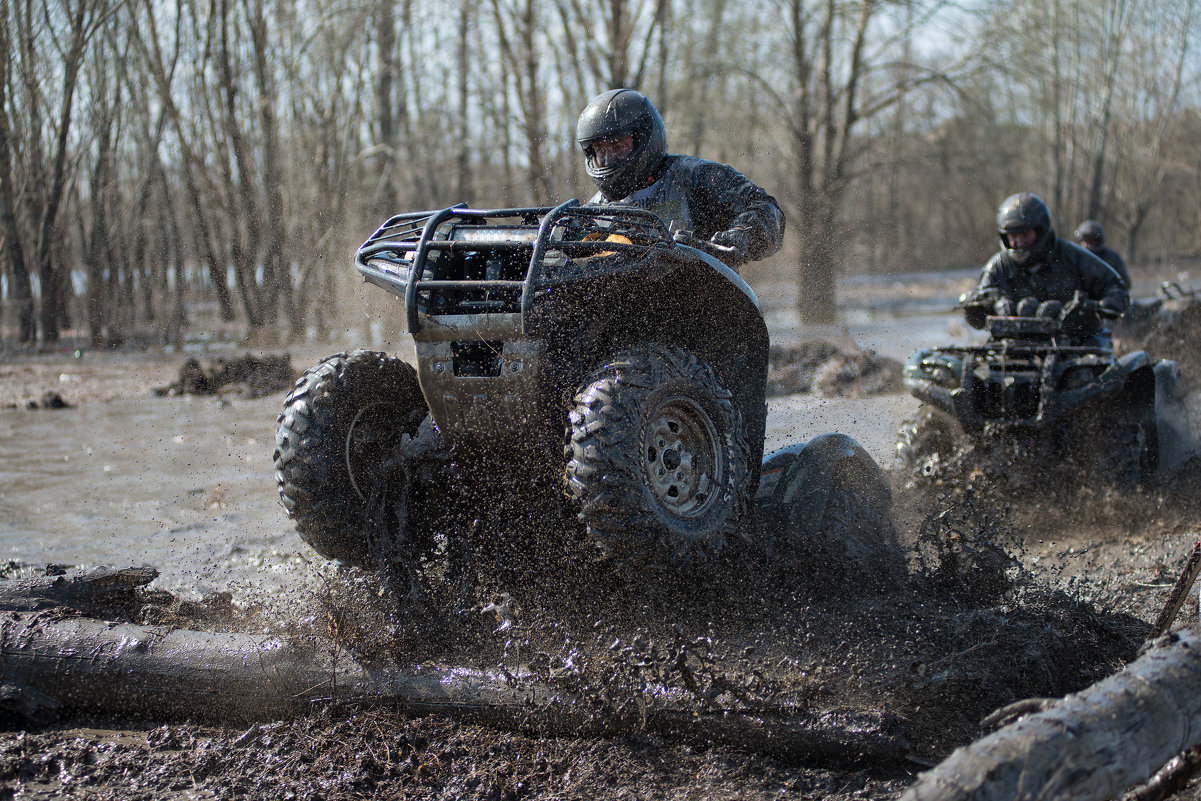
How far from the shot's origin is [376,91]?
78.3 ft

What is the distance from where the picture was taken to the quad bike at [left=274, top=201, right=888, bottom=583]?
3.64 meters

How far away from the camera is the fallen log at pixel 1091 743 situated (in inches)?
85.9

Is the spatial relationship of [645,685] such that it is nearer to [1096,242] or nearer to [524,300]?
[524,300]

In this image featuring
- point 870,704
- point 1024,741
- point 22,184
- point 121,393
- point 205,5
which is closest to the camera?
point 1024,741

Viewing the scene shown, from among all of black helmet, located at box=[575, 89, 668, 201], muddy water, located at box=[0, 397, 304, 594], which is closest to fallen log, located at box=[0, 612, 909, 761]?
muddy water, located at box=[0, 397, 304, 594]

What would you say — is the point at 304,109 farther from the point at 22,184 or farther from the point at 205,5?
the point at 22,184

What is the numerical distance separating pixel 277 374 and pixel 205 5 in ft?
34.2

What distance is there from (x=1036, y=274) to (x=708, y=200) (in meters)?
4.30

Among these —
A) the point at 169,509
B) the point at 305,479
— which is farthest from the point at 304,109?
the point at 305,479

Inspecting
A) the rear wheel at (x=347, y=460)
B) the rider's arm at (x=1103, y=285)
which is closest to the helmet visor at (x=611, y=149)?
the rear wheel at (x=347, y=460)

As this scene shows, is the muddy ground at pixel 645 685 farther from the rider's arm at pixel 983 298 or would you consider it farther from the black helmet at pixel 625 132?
the rider's arm at pixel 983 298

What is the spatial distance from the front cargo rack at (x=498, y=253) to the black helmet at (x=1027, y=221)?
4711 millimetres

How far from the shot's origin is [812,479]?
4.77 meters

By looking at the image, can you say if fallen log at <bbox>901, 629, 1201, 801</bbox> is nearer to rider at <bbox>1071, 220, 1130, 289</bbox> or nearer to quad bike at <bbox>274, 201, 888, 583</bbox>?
quad bike at <bbox>274, 201, 888, 583</bbox>
